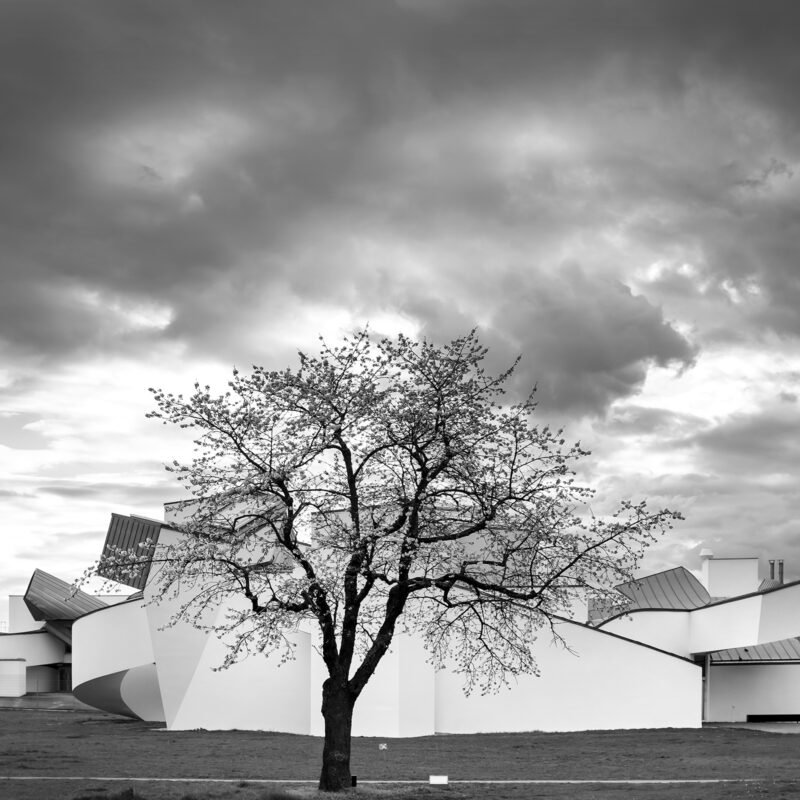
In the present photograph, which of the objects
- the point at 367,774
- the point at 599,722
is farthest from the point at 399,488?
the point at 599,722

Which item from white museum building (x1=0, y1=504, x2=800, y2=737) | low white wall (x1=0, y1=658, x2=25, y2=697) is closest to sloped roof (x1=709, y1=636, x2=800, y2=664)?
white museum building (x1=0, y1=504, x2=800, y2=737)

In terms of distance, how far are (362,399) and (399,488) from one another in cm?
197

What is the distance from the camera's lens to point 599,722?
3819cm

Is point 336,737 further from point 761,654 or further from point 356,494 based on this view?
point 761,654

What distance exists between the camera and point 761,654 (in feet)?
154

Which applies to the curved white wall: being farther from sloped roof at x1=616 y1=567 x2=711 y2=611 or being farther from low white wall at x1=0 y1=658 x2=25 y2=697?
low white wall at x1=0 y1=658 x2=25 y2=697

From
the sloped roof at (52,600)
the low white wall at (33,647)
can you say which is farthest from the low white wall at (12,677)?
the sloped roof at (52,600)

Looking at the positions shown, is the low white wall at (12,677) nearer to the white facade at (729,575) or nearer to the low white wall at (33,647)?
the low white wall at (33,647)

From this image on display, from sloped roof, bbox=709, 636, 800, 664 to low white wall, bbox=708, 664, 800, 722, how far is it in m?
0.35

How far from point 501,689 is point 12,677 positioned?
42.7 meters

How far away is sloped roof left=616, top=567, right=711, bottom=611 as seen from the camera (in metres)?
51.8

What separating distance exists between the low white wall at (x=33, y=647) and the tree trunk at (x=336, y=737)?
55.7 meters

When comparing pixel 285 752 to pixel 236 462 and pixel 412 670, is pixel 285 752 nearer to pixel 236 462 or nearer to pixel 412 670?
pixel 412 670

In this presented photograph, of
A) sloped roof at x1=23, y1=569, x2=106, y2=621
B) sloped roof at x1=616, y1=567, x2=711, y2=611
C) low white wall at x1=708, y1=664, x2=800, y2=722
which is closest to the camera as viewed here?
low white wall at x1=708, y1=664, x2=800, y2=722
